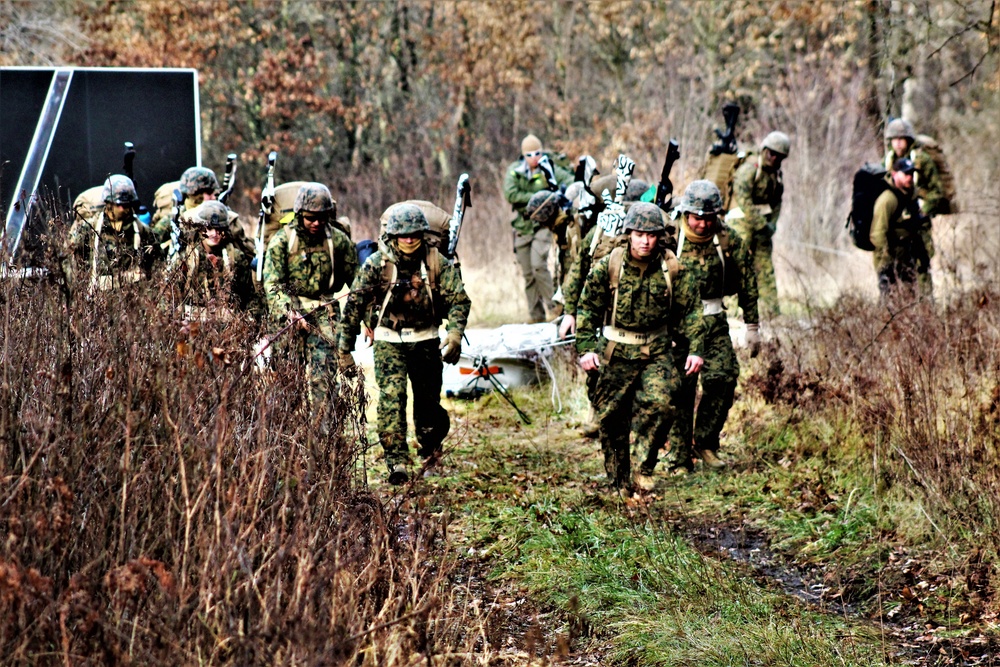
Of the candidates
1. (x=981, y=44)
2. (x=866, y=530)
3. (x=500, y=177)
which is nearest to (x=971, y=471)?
(x=866, y=530)

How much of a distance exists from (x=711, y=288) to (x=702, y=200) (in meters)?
0.63

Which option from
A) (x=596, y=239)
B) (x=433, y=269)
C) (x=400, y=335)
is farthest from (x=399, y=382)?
(x=596, y=239)

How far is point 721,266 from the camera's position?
900 cm

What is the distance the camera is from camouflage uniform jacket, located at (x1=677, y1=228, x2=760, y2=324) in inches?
353

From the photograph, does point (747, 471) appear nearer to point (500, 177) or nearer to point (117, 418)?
point (117, 418)

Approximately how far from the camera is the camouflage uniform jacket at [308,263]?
9.15 m

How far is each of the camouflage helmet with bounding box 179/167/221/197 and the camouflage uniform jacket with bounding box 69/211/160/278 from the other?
19.2 inches

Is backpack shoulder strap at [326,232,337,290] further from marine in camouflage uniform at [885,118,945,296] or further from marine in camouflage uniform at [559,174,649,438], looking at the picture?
marine in camouflage uniform at [885,118,945,296]

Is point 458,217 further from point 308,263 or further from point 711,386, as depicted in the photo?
point 711,386

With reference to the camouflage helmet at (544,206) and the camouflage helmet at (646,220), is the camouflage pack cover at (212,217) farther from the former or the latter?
the camouflage helmet at (544,206)

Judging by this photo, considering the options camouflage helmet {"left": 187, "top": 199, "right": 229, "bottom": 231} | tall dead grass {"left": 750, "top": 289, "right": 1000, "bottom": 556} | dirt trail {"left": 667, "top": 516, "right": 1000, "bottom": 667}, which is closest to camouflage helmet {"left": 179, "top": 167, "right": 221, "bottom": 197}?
camouflage helmet {"left": 187, "top": 199, "right": 229, "bottom": 231}

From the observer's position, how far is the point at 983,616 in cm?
616

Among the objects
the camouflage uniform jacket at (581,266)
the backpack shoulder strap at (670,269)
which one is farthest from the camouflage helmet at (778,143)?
the backpack shoulder strap at (670,269)

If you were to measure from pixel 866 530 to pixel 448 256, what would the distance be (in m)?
3.47
